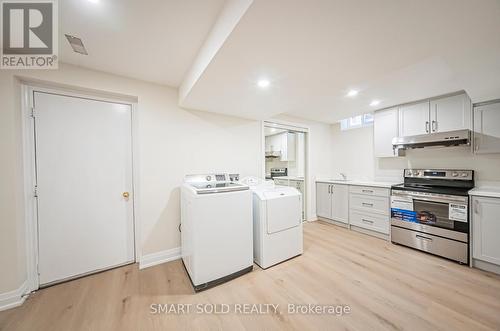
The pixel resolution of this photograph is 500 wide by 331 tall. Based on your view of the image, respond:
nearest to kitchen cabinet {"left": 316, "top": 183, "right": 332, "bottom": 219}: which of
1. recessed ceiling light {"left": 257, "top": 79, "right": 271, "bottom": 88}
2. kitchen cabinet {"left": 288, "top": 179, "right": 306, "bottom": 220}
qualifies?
kitchen cabinet {"left": 288, "top": 179, "right": 306, "bottom": 220}

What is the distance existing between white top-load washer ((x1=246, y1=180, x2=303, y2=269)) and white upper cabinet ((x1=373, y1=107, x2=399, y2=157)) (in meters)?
1.94

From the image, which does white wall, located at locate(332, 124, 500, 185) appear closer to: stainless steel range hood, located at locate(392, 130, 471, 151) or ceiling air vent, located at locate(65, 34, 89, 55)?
stainless steel range hood, located at locate(392, 130, 471, 151)

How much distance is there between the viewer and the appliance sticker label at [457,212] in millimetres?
2090

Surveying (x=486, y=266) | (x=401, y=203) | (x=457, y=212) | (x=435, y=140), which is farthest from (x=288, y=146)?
(x=486, y=266)

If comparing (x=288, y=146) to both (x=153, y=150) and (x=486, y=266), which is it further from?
(x=486, y=266)

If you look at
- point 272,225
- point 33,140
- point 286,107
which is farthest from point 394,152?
point 33,140

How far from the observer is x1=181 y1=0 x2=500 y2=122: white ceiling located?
3.11 ft

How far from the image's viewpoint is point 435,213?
233 centimetres

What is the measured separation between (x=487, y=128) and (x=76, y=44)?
4.61m

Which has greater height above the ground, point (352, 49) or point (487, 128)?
point (352, 49)

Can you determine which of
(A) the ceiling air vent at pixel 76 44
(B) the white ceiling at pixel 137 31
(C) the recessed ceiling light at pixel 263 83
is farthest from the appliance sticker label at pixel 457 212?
(A) the ceiling air vent at pixel 76 44

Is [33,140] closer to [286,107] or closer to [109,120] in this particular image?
[109,120]

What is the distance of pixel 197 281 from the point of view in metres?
1.71

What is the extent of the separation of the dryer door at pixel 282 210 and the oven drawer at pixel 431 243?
160 centimetres
